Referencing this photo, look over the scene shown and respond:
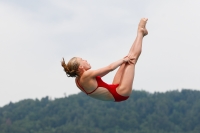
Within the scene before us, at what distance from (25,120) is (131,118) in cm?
3132

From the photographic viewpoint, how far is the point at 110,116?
199 meters

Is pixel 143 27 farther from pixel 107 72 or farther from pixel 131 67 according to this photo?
pixel 107 72

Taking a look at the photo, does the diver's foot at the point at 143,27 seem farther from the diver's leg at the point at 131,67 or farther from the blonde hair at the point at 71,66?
the blonde hair at the point at 71,66

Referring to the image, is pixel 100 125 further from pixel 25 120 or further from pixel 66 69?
pixel 66 69

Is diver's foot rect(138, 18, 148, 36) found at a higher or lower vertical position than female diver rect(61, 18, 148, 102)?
higher

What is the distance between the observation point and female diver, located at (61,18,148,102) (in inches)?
683

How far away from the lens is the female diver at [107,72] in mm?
17359

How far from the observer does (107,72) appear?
1719 centimetres

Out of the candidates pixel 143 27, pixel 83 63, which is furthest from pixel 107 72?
pixel 143 27

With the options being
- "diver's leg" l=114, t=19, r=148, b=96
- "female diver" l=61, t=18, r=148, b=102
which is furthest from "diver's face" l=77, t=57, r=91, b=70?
"diver's leg" l=114, t=19, r=148, b=96

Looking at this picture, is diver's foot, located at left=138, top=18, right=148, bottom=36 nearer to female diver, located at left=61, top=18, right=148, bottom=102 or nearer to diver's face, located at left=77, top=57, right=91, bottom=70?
female diver, located at left=61, top=18, right=148, bottom=102

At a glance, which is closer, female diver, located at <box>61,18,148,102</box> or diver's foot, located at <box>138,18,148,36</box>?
female diver, located at <box>61,18,148,102</box>

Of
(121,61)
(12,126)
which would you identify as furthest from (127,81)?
(12,126)

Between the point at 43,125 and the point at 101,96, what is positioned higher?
the point at 43,125
